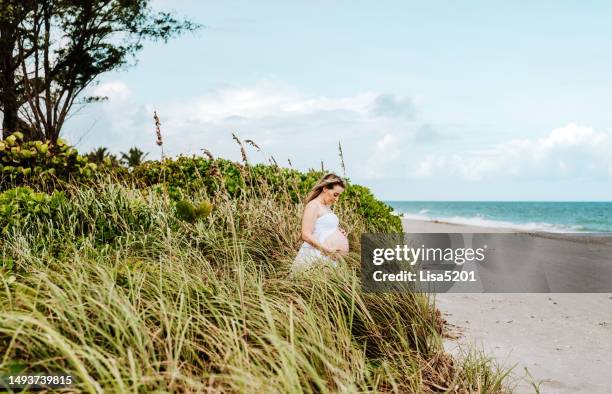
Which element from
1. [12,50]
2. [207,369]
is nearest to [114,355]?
[207,369]

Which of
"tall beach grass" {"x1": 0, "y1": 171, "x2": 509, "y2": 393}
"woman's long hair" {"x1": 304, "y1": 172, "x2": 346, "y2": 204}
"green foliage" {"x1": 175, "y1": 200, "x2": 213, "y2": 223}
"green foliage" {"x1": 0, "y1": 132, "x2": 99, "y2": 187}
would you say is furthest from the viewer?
"green foliage" {"x1": 0, "y1": 132, "x2": 99, "y2": 187}

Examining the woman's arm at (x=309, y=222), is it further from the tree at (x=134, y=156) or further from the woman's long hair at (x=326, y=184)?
the tree at (x=134, y=156)

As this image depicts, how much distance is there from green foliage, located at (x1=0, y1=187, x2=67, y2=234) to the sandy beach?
453 centimetres

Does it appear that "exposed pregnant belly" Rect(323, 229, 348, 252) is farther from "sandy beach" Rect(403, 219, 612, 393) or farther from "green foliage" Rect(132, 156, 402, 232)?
"sandy beach" Rect(403, 219, 612, 393)

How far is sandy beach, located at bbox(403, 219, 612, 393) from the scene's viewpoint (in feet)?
16.9

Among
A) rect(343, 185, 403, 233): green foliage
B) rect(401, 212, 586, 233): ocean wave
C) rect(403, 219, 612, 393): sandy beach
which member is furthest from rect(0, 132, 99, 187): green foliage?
rect(401, 212, 586, 233): ocean wave

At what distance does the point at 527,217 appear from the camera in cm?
7075

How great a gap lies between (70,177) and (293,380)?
288 inches

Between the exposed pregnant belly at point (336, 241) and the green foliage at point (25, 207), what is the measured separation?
303 cm

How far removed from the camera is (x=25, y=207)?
6.73 meters

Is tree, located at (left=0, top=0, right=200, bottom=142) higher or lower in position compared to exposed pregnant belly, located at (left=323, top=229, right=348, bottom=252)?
higher

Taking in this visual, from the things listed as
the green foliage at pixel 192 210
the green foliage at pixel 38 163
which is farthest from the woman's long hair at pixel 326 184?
the green foliage at pixel 38 163

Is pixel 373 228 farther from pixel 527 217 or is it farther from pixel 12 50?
pixel 527 217

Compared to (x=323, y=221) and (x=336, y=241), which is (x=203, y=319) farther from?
(x=323, y=221)
